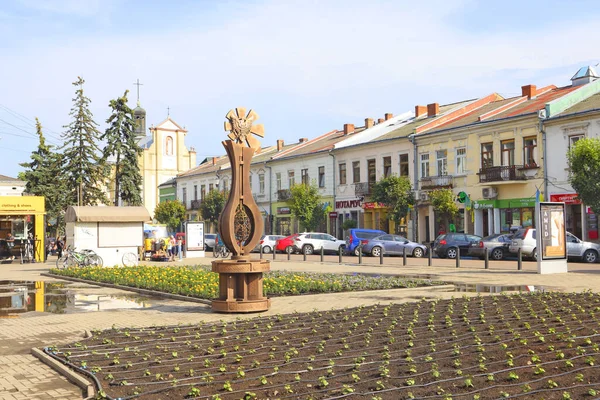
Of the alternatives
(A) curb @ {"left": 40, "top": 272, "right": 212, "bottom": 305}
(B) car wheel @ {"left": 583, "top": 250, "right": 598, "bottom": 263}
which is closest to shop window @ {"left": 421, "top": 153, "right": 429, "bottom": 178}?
(B) car wheel @ {"left": 583, "top": 250, "right": 598, "bottom": 263}

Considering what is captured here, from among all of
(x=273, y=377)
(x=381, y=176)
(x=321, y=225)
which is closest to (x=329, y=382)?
(x=273, y=377)

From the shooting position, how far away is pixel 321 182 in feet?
191

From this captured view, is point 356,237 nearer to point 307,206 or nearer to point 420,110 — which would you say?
point 307,206

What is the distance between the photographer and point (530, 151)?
40.0 meters

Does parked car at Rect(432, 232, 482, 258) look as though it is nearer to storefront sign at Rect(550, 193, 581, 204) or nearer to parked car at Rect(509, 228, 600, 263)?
parked car at Rect(509, 228, 600, 263)

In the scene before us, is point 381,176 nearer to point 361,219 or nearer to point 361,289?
point 361,219

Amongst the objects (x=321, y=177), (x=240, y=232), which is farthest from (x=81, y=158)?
(x=240, y=232)

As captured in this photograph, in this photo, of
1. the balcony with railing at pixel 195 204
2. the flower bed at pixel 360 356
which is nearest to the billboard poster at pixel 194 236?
the flower bed at pixel 360 356

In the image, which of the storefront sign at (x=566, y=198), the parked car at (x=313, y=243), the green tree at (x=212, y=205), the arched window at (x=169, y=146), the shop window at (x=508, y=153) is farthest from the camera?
the arched window at (x=169, y=146)

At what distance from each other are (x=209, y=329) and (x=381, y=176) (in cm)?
4140

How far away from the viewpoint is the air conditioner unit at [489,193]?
41.6 metres

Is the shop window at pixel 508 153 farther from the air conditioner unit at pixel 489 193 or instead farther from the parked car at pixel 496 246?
the parked car at pixel 496 246

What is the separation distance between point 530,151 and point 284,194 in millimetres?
25911

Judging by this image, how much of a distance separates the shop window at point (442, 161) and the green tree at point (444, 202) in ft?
7.09
